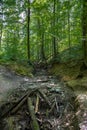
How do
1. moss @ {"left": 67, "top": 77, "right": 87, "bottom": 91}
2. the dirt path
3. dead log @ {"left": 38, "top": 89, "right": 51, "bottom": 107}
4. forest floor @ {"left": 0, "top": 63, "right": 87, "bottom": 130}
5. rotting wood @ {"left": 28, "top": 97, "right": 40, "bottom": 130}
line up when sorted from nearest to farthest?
1. the dirt path
2. rotting wood @ {"left": 28, "top": 97, "right": 40, "bottom": 130}
3. forest floor @ {"left": 0, "top": 63, "right": 87, "bottom": 130}
4. dead log @ {"left": 38, "top": 89, "right": 51, "bottom": 107}
5. moss @ {"left": 67, "top": 77, "right": 87, "bottom": 91}


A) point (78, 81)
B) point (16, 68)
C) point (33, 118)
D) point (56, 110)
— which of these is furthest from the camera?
point (16, 68)

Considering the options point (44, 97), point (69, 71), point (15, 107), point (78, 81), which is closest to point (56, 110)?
point (44, 97)

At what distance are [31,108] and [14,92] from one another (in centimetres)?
221

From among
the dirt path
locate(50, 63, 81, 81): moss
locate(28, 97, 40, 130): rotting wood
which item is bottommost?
locate(28, 97, 40, 130): rotting wood

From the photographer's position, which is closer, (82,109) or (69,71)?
(82,109)

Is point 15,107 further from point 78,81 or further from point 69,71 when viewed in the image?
point 69,71

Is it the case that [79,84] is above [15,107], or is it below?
above

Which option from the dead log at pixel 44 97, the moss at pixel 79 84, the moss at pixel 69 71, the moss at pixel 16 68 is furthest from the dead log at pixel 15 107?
the moss at pixel 16 68

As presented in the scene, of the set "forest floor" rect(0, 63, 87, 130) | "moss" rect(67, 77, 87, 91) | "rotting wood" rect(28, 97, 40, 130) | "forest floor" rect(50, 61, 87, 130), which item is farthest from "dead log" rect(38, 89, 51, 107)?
"moss" rect(67, 77, 87, 91)

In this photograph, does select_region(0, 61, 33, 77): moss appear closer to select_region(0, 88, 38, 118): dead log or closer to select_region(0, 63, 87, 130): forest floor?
select_region(0, 63, 87, 130): forest floor

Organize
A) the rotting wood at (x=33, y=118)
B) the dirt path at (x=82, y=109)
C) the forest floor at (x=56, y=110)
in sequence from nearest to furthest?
the dirt path at (x=82, y=109) → the rotting wood at (x=33, y=118) → the forest floor at (x=56, y=110)

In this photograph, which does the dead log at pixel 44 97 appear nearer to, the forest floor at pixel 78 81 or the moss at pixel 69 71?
the forest floor at pixel 78 81

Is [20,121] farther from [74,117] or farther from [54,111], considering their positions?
[74,117]

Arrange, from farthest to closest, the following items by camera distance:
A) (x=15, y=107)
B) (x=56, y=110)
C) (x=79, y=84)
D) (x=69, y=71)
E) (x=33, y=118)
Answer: (x=69, y=71) → (x=79, y=84) → (x=15, y=107) → (x=56, y=110) → (x=33, y=118)
